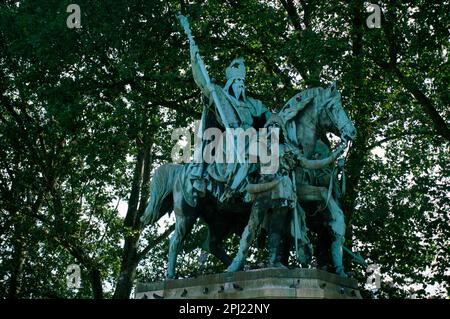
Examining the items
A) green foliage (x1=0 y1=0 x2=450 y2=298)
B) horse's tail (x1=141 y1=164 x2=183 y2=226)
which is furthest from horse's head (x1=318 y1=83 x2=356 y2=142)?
green foliage (x1=0 y1=0 x2=450 y2=298)

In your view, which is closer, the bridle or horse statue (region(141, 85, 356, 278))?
the bridle

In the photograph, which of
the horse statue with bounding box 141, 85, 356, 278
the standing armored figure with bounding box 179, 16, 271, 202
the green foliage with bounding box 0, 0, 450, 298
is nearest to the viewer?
the horse statue with bounding box 141, 85, 356, 278

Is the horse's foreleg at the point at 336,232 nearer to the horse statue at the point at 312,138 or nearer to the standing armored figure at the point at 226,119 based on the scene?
the horse statue at the point at 312,138

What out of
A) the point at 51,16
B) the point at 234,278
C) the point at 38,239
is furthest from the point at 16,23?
the point at 234,278

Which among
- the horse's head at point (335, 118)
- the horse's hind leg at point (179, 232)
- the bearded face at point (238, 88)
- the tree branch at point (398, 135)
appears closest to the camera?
the horse's head at point (335, 118)

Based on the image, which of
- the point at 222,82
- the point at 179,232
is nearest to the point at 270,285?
the point at 179,232

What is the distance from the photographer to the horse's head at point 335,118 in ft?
39.7

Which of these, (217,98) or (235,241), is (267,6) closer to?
(235,241)

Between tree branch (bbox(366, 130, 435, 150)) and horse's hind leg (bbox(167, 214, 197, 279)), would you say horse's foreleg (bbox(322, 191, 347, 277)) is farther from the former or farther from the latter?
A: tree branch (bbox(366, 130, 435, 150))

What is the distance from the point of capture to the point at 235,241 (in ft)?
66.1

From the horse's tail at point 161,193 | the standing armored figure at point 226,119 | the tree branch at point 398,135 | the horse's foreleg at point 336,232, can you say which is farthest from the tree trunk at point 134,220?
the horse's foreleg at point 336,232

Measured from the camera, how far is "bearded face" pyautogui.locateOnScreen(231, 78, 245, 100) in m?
13.7

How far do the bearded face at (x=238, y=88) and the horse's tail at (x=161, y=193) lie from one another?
1.53 m

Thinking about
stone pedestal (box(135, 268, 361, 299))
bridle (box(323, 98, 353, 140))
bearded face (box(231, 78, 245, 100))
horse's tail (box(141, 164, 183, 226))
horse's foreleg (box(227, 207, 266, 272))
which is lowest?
→ stone pedestal (box(135, 268, 361, 299))
